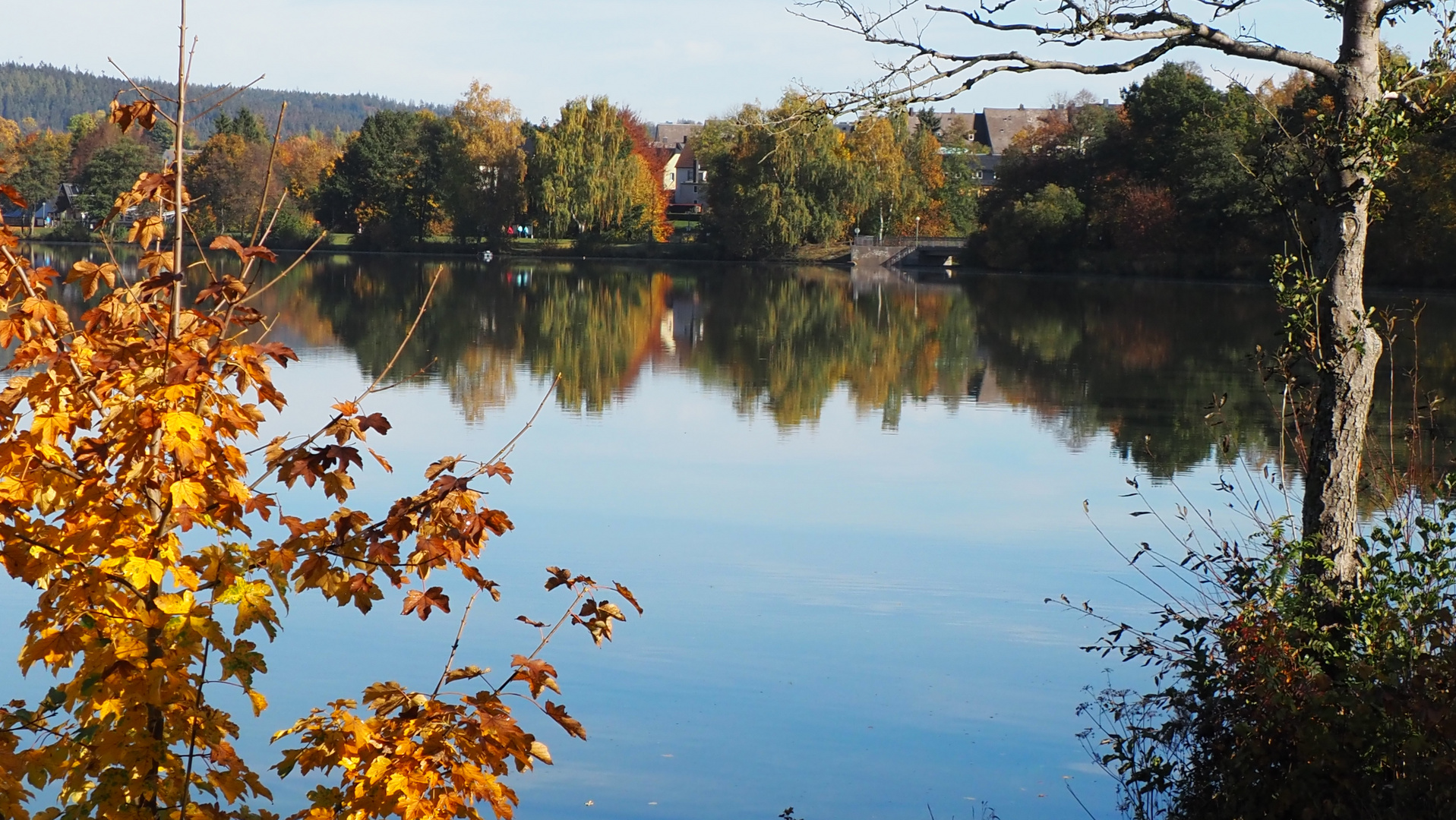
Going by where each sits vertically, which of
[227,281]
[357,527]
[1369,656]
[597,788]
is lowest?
[597,788]

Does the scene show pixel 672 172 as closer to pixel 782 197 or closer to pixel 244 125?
pixel 244 125

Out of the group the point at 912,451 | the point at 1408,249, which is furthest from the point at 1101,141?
the point at 912,451

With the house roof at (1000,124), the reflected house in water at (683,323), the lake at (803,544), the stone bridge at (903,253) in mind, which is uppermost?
the house roof at (1000,124)

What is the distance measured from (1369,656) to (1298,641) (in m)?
0.22

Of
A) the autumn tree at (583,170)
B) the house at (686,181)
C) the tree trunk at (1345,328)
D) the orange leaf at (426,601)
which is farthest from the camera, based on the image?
the house at (686,181)

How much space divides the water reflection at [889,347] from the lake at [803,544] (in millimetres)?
133

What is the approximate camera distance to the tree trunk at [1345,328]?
16.2 feet

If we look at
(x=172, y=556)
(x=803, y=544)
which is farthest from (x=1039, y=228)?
(x=172, y=556)

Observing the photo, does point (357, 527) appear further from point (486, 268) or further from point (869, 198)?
point (869, 198)

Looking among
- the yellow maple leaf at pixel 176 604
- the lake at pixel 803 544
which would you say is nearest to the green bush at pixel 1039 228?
the lake at pixel 803 544

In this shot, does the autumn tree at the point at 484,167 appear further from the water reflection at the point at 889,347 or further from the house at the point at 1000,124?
the house at the point at 1000,124

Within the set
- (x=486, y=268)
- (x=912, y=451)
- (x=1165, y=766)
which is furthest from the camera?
(x=486, y=268)

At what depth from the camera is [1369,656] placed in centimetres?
468

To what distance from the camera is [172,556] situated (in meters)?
3.04
